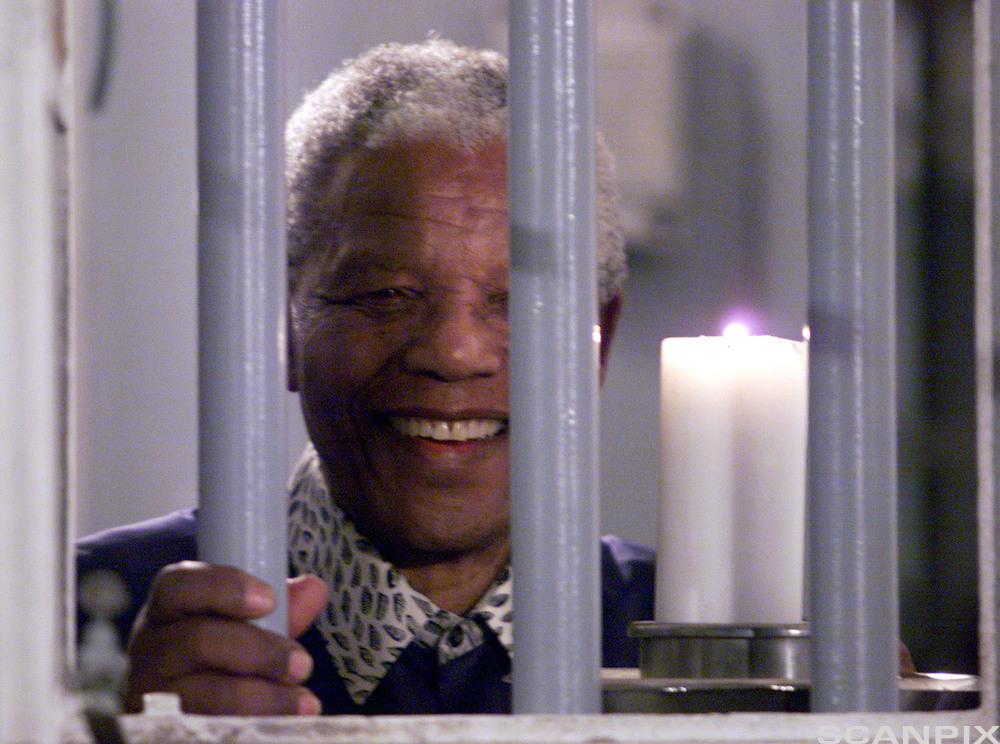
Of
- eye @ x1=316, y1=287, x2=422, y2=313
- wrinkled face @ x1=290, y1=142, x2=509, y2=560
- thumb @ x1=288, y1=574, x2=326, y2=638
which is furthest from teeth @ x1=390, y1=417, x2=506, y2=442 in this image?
thumb @ x1=288, y1=574, x2=326, y2=638

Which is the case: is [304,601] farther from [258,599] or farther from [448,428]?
[448,428]

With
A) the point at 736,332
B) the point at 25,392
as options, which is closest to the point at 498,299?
the point at 736,332

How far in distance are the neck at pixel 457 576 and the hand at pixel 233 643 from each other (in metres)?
0.86

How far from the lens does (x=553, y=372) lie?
508 mm

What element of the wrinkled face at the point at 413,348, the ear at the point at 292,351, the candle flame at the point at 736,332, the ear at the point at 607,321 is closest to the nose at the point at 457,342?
the wrinkled face at the point at 413,348

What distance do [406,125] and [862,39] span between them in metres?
0.82

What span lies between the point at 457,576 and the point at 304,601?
→ 0.88 meters

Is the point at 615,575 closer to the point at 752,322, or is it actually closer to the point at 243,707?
the point at 752,322

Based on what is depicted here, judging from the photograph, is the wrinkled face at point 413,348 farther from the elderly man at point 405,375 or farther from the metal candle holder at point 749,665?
the metal candle holder at point 749,665

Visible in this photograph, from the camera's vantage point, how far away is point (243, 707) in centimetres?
51

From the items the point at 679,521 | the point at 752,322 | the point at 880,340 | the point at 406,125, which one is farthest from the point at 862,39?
the point at 752,322

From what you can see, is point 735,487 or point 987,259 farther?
point 735,487

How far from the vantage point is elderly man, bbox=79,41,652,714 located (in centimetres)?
128

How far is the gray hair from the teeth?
20cm
